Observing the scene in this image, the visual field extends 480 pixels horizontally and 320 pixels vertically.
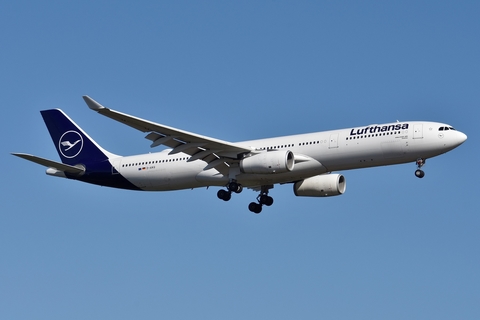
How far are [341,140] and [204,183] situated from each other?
8670mm

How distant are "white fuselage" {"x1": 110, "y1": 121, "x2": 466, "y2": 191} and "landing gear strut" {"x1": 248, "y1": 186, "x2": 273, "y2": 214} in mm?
1994

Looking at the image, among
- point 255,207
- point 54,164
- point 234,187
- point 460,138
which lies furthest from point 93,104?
point 460,138

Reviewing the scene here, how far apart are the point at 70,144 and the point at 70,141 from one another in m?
0.23

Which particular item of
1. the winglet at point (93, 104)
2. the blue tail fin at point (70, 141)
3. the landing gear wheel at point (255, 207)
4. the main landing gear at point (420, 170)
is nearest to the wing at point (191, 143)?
the winglet at point (93, 104)

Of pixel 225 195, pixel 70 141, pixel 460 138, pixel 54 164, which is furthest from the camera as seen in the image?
pixel 70 141

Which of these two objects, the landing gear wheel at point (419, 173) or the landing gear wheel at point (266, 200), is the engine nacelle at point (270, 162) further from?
the landing gear wheel at point (419, 173)

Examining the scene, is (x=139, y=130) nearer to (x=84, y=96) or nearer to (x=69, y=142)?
(x=84, y=96)

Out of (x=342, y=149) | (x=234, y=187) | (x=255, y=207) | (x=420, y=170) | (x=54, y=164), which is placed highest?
(x=342, y=149)

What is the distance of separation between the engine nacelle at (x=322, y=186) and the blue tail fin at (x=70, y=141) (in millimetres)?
12199

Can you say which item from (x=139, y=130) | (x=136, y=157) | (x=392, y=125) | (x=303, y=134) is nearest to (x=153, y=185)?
(x=136, y=157)

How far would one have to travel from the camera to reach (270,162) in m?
47.7

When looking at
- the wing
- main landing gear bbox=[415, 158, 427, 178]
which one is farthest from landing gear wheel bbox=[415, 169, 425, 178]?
the wing

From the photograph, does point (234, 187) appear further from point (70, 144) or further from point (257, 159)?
point (70, 144)

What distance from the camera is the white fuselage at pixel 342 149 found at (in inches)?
1850
